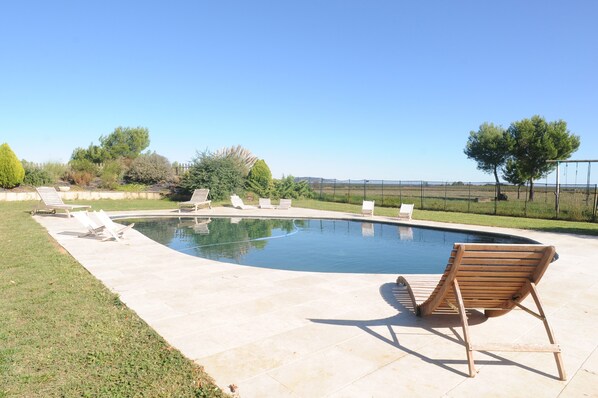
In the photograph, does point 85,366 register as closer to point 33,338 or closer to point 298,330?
point 33,338

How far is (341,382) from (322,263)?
5442 millimetres

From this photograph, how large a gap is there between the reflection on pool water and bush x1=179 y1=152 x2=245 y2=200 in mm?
6903

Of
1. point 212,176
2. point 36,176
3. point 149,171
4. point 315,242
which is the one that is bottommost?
point 315,242

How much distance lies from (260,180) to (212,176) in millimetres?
4301

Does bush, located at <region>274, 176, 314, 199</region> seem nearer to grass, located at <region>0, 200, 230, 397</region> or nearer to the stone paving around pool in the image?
the stone paving around pool

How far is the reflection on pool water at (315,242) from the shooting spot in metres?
8.14

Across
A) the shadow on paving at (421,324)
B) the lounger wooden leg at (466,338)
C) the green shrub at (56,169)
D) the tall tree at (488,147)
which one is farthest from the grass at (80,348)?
the tall tree at (488,147)

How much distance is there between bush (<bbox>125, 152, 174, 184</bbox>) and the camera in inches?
993

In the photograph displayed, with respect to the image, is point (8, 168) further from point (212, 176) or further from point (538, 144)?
point (538, 144)

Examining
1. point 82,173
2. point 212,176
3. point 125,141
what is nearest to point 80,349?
point 212,176

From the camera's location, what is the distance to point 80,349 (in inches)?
123

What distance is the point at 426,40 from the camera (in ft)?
59.7

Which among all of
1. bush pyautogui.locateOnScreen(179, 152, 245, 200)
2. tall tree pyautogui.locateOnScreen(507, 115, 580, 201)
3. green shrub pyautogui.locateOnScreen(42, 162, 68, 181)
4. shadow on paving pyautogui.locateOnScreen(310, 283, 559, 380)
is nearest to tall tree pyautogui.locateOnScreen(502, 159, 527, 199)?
tall tree pyautogui.locateOnScreen(507, 115, 580, 201)

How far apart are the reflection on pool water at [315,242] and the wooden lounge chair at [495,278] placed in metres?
3.99
